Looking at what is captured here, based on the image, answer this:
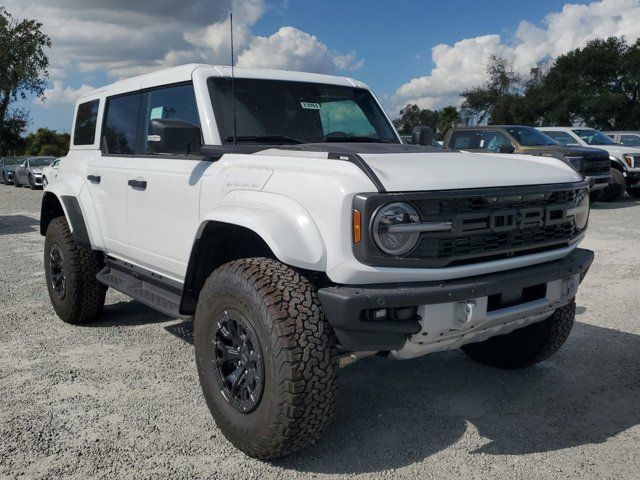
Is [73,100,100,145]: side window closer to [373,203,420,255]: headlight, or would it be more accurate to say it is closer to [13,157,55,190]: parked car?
[373,203,420,255]: headlight

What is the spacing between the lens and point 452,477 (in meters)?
2.91

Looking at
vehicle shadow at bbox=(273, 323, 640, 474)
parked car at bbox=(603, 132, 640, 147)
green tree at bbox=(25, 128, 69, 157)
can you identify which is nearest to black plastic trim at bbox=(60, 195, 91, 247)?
vehicle shadow at bbox=(273, 323, 640, 474)

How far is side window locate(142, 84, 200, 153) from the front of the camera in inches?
155

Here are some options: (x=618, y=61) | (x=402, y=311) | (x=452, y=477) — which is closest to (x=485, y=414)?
(x=452, y=477)

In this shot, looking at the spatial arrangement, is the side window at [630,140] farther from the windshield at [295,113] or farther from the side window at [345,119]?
the side window at [345,119]

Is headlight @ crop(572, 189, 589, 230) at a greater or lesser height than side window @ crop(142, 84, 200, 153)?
lesser

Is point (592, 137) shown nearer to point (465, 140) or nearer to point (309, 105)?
point (465, 140)

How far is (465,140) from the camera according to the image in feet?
43.4

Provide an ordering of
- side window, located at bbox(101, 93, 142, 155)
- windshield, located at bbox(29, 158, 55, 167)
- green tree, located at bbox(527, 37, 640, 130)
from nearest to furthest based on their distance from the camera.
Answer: side window, located at bbox(101, 93, 142, 155) < windshield, located at bbox(29, 158, 55, 167) < green tree, located at bbox(527, 37, 640, 130)

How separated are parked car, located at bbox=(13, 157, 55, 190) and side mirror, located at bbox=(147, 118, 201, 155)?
22.1 m

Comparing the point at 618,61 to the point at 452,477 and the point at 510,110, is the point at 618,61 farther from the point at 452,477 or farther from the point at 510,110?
the point at 452,477

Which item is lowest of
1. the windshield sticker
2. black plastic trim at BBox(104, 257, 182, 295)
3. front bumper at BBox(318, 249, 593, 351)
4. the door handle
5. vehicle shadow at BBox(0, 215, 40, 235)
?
vehicle shadow at BBox(0, 215, 40, 235)

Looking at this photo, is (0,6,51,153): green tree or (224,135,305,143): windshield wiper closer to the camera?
(224,135,305,143): windshield wiper

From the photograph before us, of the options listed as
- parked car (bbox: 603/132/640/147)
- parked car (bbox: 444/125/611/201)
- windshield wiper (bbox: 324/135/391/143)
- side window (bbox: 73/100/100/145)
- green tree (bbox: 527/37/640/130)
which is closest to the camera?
windshield wiper (bbox: 324/135/391/143)
